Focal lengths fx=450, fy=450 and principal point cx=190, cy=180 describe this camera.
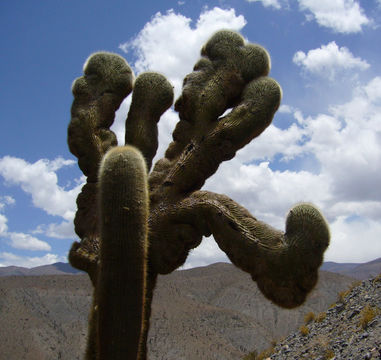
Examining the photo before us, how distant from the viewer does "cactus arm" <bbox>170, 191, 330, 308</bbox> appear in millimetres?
3666

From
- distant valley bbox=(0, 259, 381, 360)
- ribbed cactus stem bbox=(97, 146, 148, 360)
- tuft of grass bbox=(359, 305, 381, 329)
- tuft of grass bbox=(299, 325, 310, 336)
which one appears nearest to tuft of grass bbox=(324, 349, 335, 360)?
tuft of grass bbox=(359, 305, 381, 329)

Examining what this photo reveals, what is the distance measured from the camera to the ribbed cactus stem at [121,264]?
3.67 m

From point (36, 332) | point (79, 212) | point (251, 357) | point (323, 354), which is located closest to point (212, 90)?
point (79, 212)

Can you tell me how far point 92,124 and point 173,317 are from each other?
35265 millimetres

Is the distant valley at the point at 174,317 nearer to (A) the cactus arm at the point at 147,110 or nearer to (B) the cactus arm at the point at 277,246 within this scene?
(A) the cactus arm at the point at 147,110

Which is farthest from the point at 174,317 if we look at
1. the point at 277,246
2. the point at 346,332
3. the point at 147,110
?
the point at 277,246

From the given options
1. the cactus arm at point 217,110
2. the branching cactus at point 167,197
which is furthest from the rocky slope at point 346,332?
the cactus arm at point 217,110

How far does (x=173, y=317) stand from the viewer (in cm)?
3825

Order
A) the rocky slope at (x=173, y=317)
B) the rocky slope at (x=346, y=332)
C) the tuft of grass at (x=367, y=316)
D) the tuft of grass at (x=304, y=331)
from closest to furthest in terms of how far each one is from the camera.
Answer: the rocky slope at (x=346, y=332) < the tuft of grass at (x=367, y=316) < the tuft of grass at (x=304, y=331) < the rocky slope at (x=173, y=317)

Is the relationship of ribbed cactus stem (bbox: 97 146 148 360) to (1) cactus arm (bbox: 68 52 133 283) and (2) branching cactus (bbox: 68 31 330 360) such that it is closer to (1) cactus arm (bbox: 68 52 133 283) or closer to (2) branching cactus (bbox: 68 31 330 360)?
(2) branching cactus (bbox: 68 31 330 360)

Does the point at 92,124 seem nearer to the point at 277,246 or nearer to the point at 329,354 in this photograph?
the point at 277,246

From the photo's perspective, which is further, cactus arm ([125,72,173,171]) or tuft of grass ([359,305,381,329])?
tuft of grass ([359,305,381,329])

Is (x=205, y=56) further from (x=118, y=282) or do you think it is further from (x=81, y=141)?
(x=118, y=282)

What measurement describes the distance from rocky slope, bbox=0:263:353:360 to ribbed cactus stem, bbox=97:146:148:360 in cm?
2503
